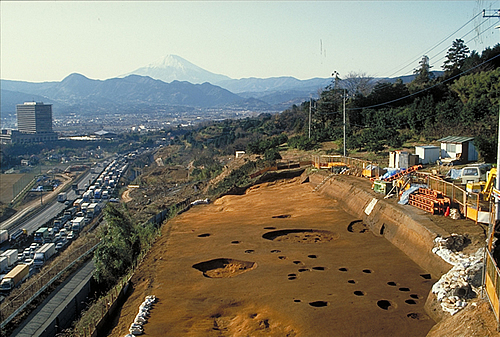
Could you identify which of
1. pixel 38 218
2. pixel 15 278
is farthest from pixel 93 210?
pixel 15 278

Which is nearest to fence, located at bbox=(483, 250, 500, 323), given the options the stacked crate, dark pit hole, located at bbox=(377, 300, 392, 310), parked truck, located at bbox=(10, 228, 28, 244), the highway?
dark pit hole, located at bbox=(377, 300, 392, 310)

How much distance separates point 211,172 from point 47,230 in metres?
15.7

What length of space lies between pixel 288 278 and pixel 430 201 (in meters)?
7.43

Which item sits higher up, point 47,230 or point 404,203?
point 404,203

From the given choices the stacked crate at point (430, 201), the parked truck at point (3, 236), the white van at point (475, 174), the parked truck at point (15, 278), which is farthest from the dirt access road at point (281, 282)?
the parked truck at point (3, 236)

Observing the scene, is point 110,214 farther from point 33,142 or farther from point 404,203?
point 33,142

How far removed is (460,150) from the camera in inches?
1201

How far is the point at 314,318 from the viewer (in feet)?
42.7

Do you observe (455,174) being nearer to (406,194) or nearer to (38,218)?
(406,194)

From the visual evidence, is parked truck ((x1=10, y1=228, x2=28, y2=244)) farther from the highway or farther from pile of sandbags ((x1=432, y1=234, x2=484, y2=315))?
pile of sandbags ((x1=432, y1=234, x2=484, y2=315))

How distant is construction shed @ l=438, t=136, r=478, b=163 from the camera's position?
30.5 meters

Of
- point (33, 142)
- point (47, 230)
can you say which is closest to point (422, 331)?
point (47, 230)

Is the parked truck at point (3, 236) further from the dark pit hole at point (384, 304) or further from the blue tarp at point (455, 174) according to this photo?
the dark pit hole at point (384, 304)

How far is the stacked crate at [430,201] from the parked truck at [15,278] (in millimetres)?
21730
